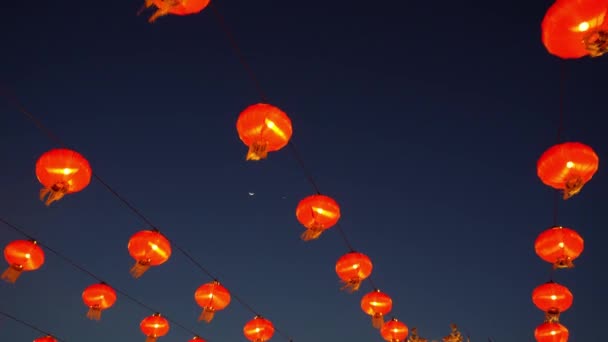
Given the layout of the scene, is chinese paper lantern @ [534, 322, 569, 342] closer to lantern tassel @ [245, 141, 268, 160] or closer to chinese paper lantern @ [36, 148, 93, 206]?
lantern tassel @ [245, 141, 268, 160]

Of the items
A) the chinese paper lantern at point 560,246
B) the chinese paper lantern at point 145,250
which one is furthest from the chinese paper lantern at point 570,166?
the chinese paper lantern at point 145,250

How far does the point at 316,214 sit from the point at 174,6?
131 inches

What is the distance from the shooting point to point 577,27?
379 cm

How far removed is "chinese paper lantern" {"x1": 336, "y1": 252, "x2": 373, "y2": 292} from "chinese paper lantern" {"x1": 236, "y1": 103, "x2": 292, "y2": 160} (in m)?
3.06

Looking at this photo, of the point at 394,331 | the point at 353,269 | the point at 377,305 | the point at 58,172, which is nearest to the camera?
the point at 58,172

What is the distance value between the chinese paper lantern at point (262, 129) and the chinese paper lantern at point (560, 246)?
4051 millimetres

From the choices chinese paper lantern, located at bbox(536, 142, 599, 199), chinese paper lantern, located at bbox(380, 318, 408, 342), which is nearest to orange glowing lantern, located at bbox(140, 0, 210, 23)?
chinese paper lantern, located at bbox(536, 142, 599, 199)

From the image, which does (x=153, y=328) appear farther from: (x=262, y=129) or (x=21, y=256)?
(x=262, y=129)

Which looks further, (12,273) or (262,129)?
(12,273)

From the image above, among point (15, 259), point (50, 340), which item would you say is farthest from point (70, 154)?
point (50, 340)

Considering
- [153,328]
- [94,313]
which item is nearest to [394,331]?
[153,328]

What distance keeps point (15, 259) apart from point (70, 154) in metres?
2.64

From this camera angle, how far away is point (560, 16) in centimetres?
381

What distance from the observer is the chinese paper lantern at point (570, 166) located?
5348 millimetres
